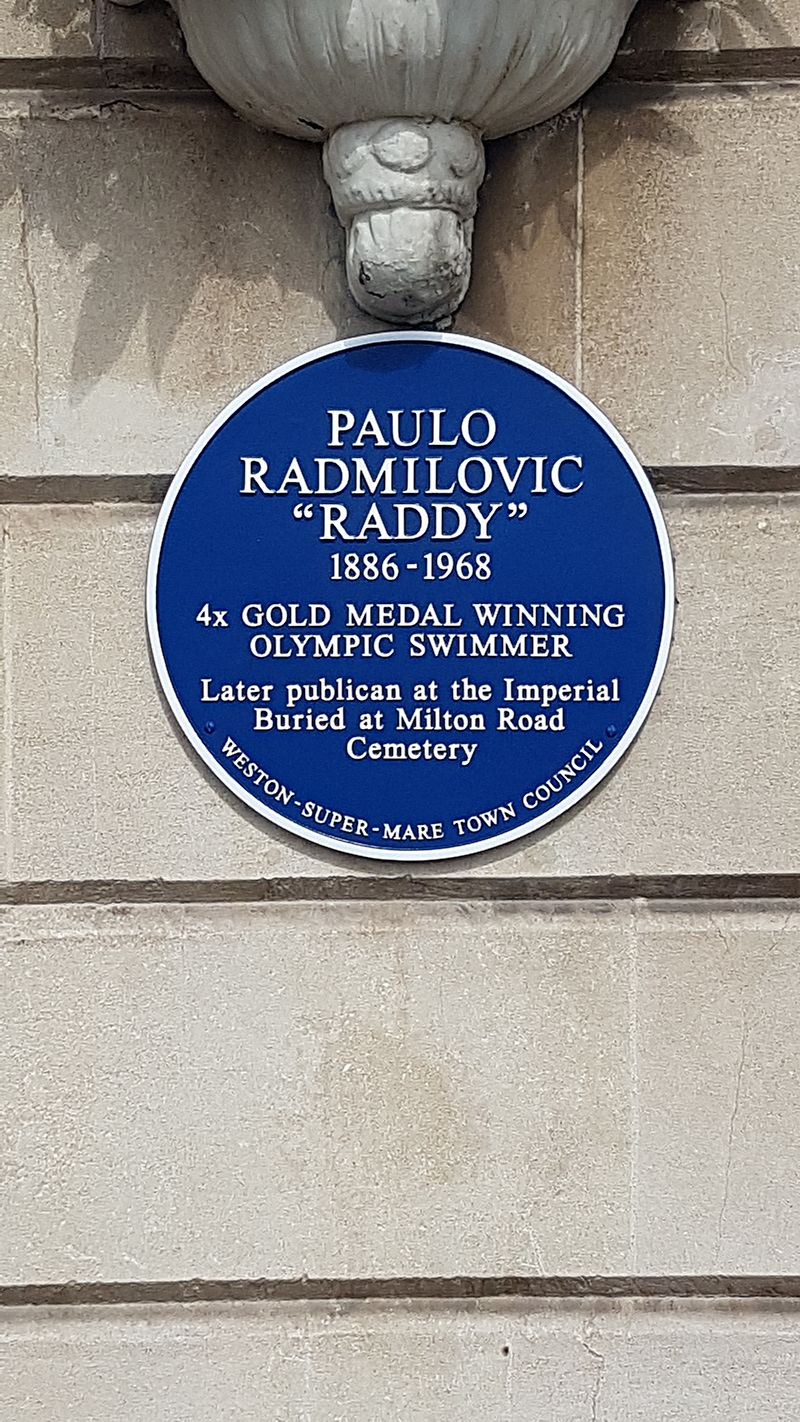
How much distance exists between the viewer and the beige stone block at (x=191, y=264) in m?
3.06

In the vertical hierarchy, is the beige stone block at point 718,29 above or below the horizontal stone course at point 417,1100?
above

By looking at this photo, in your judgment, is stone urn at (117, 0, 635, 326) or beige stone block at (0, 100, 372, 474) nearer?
stone urn at (117, 0, 635, 326)

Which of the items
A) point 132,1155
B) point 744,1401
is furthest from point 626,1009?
point 132,1155

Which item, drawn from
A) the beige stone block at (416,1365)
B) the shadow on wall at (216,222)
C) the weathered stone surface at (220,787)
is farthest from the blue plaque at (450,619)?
the beige stone block at (416,1365)

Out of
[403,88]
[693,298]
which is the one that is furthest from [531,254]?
[403,88]

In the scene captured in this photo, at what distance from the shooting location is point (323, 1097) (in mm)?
3031

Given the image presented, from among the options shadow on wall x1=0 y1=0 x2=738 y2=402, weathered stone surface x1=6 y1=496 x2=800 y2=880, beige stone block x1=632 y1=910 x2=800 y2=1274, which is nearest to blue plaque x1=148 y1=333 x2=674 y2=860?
weathered stone surface x1=6 y1=496 x2=800 y2=880

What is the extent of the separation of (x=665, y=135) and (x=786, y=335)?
0.45 m

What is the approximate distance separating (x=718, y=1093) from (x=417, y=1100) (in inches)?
22.6

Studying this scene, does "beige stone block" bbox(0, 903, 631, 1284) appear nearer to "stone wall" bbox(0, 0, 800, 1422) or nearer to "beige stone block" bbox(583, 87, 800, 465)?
"stone wall" bbox(0, 0, 800, 1422)

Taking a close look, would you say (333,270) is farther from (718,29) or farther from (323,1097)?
(323,1097)

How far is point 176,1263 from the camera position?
9.93ft

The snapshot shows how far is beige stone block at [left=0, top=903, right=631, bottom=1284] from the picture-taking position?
3023 mm

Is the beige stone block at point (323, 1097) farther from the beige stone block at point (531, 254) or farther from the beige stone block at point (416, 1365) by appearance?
the beige stone block at point (531, 254)
